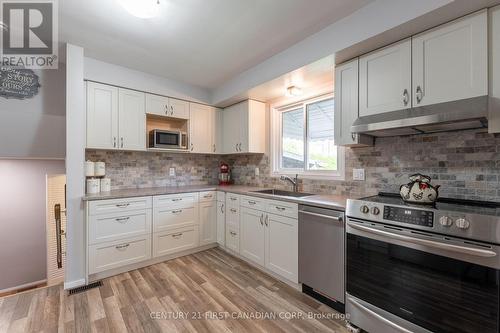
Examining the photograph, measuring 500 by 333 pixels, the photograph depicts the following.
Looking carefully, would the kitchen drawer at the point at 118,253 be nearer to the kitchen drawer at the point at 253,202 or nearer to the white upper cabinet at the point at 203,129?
the kitchen drawer at the point at 253,202

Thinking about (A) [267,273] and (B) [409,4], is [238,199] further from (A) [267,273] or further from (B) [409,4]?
(B) [409,4]

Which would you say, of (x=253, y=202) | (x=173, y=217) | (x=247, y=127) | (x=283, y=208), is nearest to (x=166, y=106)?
(x=247, y=127)

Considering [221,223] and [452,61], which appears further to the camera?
[221,223]

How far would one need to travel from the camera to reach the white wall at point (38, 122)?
97.4 inches

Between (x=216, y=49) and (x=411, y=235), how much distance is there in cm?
242

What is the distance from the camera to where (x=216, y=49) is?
7.88 ft

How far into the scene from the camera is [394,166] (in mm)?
2055

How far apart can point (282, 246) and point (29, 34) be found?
3.28 m

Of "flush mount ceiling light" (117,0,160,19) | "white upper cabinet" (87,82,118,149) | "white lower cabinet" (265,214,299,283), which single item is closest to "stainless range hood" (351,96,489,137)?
"white lower cabinet" (265,214,299,283)

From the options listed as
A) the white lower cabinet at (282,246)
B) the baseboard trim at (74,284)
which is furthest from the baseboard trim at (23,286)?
the white lower cabinet at (282,246)

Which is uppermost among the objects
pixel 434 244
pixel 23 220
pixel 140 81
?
pixel 140 81

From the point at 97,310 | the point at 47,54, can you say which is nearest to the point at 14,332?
the point at 97,310

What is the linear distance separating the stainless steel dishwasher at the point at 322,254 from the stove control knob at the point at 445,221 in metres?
0.64

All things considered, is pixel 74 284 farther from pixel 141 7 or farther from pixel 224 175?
pixel 141 7
